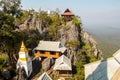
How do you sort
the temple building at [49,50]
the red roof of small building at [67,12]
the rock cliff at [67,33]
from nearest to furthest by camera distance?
the temple building at [49,50] < the rock cliff at [67,33] < the red roof of small building at [67,12]

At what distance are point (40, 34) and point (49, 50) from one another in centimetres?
590

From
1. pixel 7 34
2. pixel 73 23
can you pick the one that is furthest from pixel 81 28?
pixel 7 34

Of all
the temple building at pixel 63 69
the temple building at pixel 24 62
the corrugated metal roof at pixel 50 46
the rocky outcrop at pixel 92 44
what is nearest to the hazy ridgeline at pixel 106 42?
the rocky outcrop at pixel 92 44

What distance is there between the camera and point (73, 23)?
44.2 m

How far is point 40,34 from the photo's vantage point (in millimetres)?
42281

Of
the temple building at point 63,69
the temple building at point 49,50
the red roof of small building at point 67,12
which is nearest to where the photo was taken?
the temple building at point 63,69

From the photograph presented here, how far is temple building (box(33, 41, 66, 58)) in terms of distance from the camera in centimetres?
3731

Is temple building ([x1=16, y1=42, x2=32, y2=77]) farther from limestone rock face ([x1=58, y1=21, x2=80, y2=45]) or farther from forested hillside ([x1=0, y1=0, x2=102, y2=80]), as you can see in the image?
limestone rock face ([x1=58, y1=21, x2=80, y2=45])

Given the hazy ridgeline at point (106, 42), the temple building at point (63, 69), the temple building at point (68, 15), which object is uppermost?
the temple building at point (68, 15)

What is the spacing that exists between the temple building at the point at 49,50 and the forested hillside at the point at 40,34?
129 centimetres

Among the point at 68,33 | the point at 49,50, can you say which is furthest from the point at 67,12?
the point at 49,50

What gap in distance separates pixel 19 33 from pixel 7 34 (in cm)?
591

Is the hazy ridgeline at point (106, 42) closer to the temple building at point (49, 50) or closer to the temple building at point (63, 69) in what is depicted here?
the temple building at point (49, 50)

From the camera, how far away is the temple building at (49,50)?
37.3 meters
